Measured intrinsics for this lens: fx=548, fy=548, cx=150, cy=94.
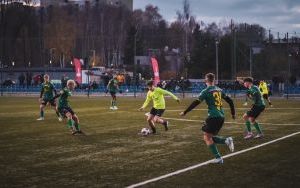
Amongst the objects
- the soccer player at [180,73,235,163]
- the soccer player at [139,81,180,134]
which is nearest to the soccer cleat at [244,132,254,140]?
the soccer player at [139,81,180,134]

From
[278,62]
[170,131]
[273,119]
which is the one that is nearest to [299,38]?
[278,62]

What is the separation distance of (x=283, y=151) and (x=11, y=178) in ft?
24.9

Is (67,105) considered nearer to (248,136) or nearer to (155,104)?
(155,104)

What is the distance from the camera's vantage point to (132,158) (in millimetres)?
13969

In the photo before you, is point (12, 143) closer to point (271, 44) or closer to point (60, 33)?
point (271, 44)

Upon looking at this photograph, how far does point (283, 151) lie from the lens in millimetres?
15133

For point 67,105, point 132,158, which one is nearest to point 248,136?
point 132,158

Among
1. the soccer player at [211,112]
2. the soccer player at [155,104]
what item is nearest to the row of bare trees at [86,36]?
the soccer player at [155,104]

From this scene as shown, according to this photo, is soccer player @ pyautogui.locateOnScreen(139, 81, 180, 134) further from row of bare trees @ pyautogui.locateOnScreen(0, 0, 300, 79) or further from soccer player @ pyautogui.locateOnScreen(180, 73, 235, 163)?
row of bare trees @ pyautogui.locateOnScreen(0, 0, 300, 79)

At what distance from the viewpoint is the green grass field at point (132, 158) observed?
11.0m

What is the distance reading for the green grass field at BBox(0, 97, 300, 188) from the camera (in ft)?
36.0

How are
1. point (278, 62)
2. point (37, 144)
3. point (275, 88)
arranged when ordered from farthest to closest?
point (278, 62) < point (275, 88) < point (37, 144)

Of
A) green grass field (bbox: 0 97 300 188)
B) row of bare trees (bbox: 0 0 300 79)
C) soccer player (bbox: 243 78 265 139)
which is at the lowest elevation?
green grass field (bbox: 0 97 300 188)

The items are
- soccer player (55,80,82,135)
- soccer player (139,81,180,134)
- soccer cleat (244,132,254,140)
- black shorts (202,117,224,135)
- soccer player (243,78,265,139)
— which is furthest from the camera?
soccer player (139,81,180,134)
